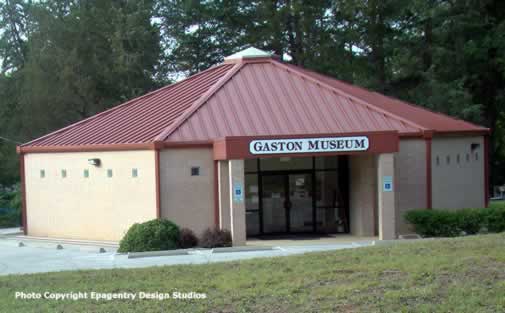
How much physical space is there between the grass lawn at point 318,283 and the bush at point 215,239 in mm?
6875

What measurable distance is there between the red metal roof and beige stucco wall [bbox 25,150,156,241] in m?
0.66

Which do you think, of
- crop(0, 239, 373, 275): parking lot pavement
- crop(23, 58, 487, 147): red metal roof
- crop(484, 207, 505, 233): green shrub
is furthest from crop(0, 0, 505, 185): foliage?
crop(0, 239, 373, 275): parking lot pavement

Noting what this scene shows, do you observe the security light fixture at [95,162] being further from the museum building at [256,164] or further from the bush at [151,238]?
the bush at [151,238]

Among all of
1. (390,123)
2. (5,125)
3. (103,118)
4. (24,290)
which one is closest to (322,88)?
(390,123)

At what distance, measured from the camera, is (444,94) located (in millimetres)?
36375

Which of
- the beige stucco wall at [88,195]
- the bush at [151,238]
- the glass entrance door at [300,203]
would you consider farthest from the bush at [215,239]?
the glass entrance door at [300,203]

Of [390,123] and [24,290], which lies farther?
[390,123]

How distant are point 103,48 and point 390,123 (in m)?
24.8

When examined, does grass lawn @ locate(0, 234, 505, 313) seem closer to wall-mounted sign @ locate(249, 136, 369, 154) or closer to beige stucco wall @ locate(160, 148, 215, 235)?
wall-mounted sign @ locate(249, 136, 369, 154)

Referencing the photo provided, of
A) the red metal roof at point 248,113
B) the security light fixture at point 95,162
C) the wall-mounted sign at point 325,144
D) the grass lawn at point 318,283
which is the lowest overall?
the grass lawn at point 318,283

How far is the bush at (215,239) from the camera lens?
21000 millimetres

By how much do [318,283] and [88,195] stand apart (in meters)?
15.1

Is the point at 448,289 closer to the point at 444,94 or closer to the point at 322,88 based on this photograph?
the point at 322,88

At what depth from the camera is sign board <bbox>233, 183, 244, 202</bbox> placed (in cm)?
2103
